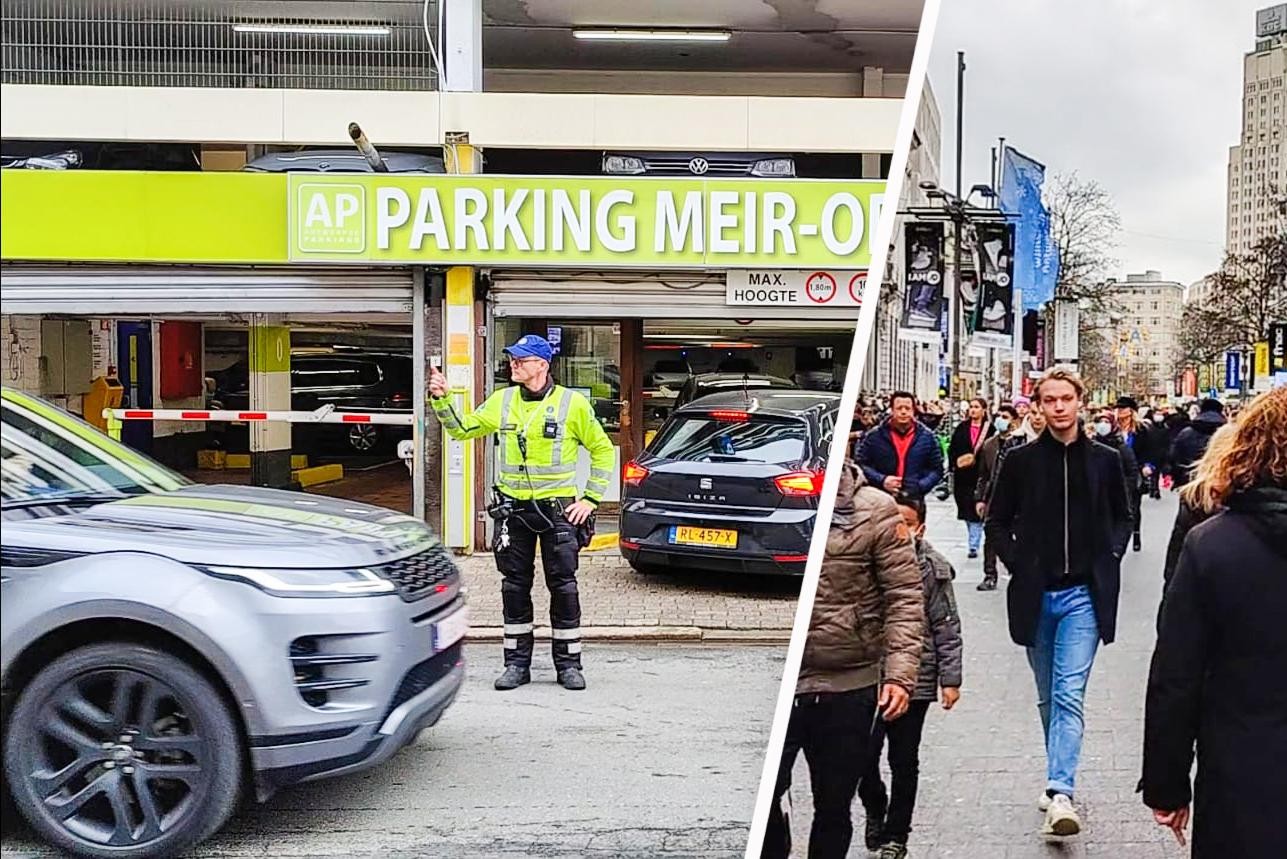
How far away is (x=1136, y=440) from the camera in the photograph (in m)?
2.59

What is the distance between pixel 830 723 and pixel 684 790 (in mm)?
149

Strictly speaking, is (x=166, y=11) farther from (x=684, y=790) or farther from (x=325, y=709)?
(x=684, y=790)

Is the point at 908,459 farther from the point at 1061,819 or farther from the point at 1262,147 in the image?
the point at 1061,819

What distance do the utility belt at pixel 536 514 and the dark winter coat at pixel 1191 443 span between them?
1263mm

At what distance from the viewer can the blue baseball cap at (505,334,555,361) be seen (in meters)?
1.12

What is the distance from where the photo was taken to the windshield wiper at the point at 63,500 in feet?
2.76

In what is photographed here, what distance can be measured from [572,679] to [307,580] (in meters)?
0.41

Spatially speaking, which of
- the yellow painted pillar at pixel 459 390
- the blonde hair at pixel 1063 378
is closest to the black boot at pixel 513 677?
the yellow painted pillar at pixel 459 390

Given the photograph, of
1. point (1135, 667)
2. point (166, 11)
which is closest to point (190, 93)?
point (166, 11)

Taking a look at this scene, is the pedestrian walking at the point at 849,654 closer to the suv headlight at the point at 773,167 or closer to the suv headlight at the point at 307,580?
the suv headlight at the point at 773,167

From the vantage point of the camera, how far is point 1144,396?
2197 mm

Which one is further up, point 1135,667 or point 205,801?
point 205,801

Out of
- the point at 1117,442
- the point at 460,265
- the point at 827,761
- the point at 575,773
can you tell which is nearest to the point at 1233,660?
the point at 1117,442

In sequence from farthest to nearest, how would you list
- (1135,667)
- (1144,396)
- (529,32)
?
1. (1135,667)
2. (1144,396)
3. (529,32)
